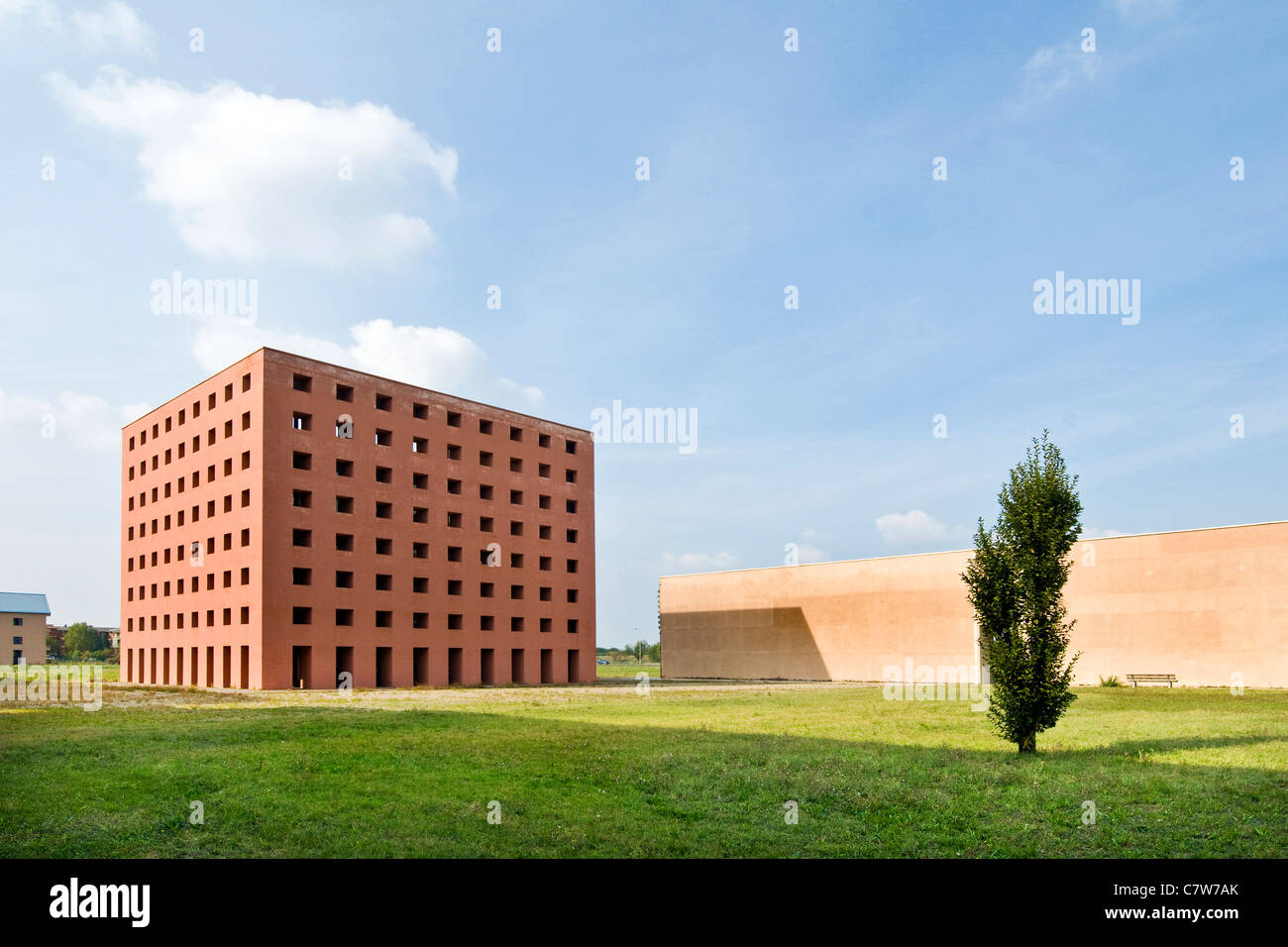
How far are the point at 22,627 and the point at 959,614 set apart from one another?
109958 mm

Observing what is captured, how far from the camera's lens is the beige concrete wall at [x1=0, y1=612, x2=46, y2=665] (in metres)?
110

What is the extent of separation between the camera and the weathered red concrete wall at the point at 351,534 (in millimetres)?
53312

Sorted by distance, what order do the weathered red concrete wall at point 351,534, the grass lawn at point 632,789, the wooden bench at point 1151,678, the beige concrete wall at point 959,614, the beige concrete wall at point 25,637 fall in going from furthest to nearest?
the beige concrete wall at point 25,637, the weathered red concrete wall at point 351,534, the wooden bench at point 1151,678, the beige concrete wall at point 959,614, the grass lawn at point 632,789

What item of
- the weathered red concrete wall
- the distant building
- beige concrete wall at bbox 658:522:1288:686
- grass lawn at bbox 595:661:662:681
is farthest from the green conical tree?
the distant building

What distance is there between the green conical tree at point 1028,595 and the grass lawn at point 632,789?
1.00 metres

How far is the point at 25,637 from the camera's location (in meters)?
113

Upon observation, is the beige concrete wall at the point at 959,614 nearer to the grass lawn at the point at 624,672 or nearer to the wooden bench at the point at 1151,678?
the wooden bench at the point at 1151,678

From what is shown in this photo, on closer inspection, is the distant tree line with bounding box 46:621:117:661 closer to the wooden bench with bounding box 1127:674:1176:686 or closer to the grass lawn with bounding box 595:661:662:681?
the grass lawn with bounding box 595:661:662:681

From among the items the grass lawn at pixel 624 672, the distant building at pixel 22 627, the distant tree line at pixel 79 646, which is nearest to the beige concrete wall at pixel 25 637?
the distant building at pixel 22 627
